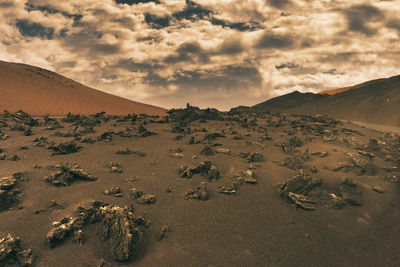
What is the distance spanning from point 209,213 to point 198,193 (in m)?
0.56

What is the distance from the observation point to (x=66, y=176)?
4.61m

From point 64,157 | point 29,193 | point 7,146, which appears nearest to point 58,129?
point 7,146

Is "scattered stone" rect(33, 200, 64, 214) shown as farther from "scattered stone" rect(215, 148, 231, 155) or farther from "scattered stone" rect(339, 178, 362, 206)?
"scattered stone" rect(339, 178, 362, 206)

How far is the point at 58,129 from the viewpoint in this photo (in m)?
9.28

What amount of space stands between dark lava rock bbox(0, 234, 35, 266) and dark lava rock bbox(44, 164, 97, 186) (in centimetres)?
162

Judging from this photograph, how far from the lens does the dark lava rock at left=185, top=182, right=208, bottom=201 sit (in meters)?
4.43

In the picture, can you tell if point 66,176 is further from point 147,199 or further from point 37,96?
point 37,96

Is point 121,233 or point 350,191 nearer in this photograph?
point 121,233

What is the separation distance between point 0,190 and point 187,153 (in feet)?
14.8

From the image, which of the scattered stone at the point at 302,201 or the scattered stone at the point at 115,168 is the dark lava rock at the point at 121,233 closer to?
the scattered stone at the point at 115,168

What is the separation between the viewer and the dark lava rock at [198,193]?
4.43 metres

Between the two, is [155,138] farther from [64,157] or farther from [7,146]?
[7,146]

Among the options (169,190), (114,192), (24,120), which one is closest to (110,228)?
(114,192)

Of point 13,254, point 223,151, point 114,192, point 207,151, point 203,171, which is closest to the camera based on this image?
point 13,254
